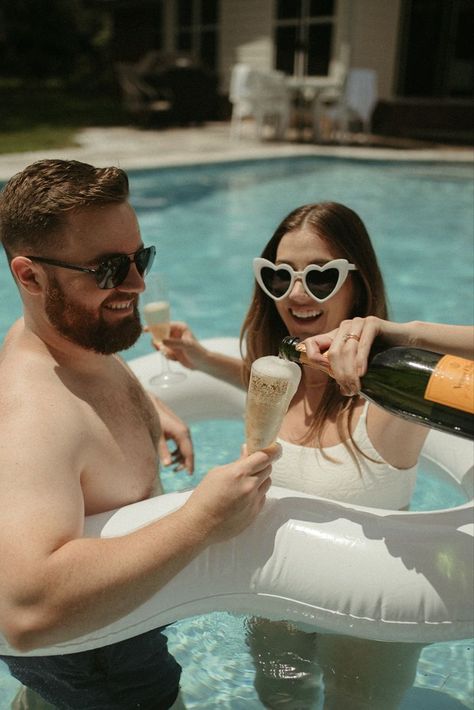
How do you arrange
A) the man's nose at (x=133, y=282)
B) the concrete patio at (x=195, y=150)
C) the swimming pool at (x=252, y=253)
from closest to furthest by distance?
the man's nose at (x=133, y=282) → the swimming pool at (x=252, y=253) → the concrete patio at (x=195, y=150)

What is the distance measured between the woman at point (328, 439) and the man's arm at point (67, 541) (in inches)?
18.7

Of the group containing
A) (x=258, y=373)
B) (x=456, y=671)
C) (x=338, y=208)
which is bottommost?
(x=456, y=671)

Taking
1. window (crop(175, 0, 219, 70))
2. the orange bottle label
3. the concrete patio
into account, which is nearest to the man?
the orange bottle label

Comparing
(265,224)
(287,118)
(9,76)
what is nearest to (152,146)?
(287,118)

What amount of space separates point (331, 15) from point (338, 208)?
15547mm

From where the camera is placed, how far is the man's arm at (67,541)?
4.43 feet

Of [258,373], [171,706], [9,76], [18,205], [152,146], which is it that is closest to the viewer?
[258,373]

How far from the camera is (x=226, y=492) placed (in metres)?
1.43

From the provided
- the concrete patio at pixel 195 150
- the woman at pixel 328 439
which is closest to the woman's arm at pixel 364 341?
the woman at pixel 328 439

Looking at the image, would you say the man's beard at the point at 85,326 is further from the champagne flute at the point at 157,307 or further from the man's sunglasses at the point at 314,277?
the champagne flute at the point at 157,307

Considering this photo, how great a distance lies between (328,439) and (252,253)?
6227 millimetres

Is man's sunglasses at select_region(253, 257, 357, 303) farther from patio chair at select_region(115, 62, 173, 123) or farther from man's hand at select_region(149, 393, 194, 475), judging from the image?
patio chair at select_region(115, 62, 173, 123)

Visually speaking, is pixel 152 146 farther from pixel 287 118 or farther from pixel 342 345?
pixel 342 345

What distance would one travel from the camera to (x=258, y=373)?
142 cm
